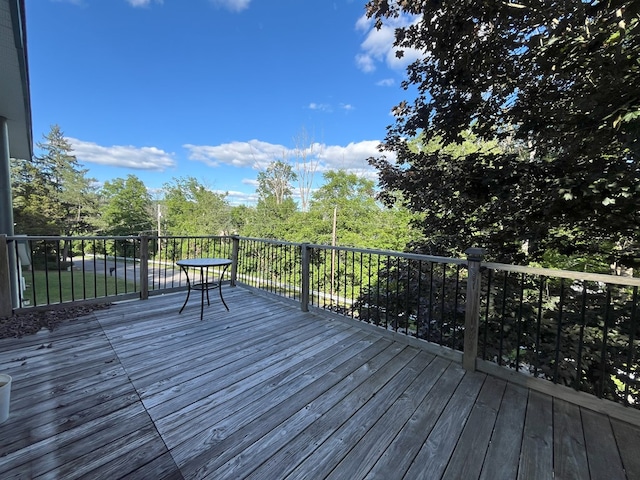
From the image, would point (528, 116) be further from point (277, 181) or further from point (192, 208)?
point (192, 208)

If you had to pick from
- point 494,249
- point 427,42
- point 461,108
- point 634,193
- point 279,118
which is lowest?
point 494,249

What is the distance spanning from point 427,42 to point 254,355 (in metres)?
3.94

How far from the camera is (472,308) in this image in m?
2.30

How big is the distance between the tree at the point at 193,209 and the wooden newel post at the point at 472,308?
17.5 metres

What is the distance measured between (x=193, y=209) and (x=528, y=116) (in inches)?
841

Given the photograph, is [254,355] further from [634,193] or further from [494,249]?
[634,193]

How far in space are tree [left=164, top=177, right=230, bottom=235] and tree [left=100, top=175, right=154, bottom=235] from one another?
1.76 m

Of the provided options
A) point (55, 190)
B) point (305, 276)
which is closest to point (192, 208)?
point (55, 190)

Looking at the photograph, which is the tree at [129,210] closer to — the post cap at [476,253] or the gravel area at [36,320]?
the gravel area at [36,320]

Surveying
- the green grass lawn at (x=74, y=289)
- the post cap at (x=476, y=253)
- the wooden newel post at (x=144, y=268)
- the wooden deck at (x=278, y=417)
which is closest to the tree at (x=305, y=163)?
the green grass lawn at (x=74, y=289)

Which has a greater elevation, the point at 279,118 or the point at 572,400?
the point at 279,118

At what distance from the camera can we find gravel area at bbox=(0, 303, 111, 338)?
9.03 feet

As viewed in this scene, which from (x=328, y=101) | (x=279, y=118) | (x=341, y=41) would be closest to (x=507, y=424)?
(x=341, y=41)

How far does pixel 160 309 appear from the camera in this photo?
3713 mm
